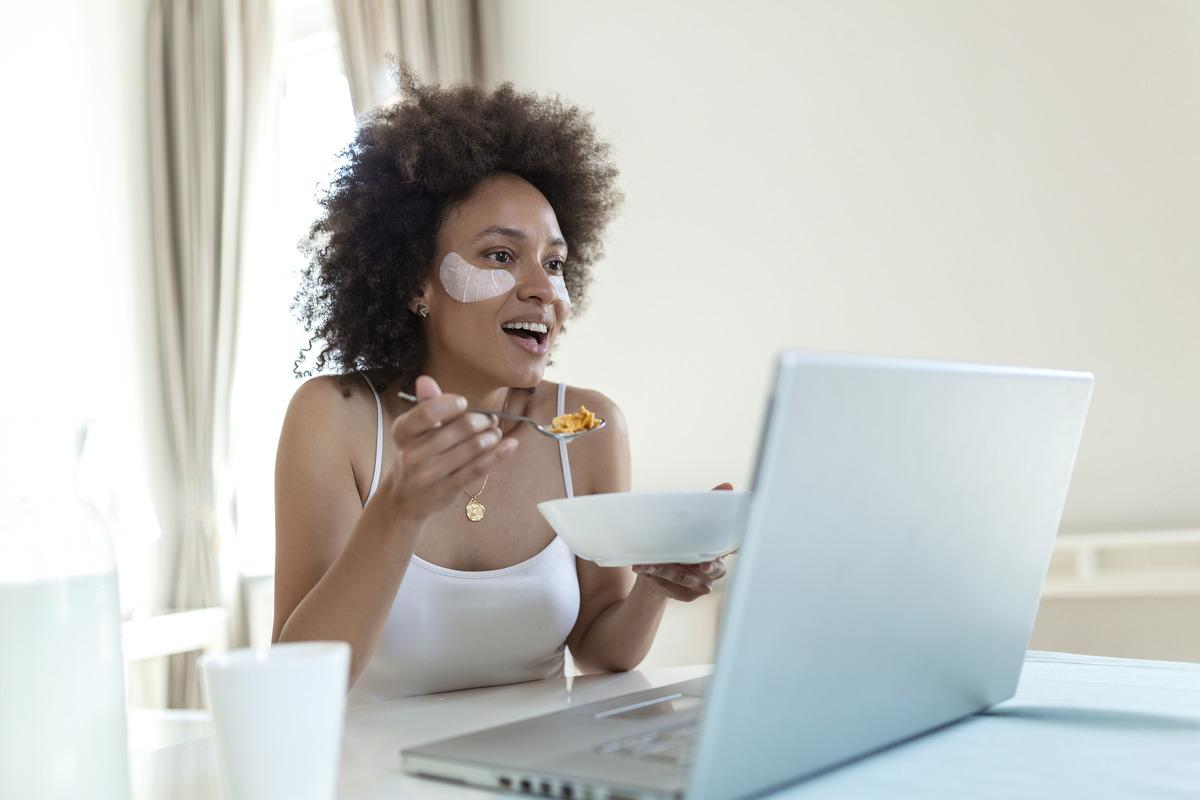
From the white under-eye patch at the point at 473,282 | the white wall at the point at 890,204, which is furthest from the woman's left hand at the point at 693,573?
the white wall at the point at 890,204

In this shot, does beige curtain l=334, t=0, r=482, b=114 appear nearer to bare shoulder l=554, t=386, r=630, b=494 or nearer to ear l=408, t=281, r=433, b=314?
ear l=408, t=281, r=433, b=314

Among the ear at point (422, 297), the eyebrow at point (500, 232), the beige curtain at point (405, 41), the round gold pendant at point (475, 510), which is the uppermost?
the beige curtain at point (405, 41)

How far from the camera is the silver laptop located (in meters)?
0.53

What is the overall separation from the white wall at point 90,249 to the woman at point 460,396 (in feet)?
6.65

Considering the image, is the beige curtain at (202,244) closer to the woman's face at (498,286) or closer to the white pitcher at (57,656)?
the woman's face at (498,286)

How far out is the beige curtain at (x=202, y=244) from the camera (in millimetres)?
3662

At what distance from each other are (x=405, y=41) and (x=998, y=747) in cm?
297

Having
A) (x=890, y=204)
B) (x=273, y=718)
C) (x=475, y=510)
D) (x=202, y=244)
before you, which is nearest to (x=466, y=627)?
(x=475, y=510)

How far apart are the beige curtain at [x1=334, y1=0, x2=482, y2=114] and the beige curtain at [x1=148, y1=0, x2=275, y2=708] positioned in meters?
0.50

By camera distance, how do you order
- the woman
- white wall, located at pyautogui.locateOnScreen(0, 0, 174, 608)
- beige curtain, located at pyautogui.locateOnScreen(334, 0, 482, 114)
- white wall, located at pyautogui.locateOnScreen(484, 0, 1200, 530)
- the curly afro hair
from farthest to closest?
white wall, located at pyautogui.locateOnScreen(0, 0, 174, 608) < beige curtain, located at pyautogui.locateOnScreen(334, 0, 482, 114) < white wall, located at pyautogui.locateOnScreen(484, 0, 1200, 530) < the curly afro hair < the woman

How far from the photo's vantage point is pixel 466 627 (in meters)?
1.42

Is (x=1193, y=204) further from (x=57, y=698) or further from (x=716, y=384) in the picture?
(x=57, y=698)

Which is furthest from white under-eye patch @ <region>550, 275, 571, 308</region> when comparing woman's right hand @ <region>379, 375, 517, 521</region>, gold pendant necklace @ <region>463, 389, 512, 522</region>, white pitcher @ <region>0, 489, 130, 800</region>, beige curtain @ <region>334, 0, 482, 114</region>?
beige curtain @ <region>334, 0, 482, 114</region>

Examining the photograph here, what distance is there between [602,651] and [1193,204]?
1.53 m
